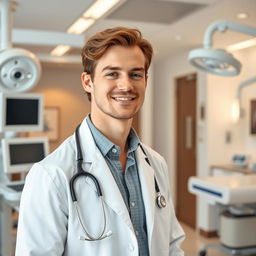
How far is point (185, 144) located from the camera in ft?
16.9

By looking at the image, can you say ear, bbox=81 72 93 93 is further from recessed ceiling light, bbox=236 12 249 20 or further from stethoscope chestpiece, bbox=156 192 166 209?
recessed ceiling light, bbox=236 12 249 20

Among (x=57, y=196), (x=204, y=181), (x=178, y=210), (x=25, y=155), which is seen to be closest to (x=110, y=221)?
(x=57, y=196)

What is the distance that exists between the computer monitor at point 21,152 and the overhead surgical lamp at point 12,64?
379 millimetres

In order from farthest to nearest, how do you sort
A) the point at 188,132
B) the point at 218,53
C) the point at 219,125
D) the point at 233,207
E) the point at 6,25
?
1. the point at 188,132
2. the point at 219,125
3. the point at 233,207
4. the point at 6,25
5. the point at 218,53

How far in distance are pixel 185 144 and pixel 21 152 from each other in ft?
9.75

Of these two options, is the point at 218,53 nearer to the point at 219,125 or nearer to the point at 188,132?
the point at 219,125

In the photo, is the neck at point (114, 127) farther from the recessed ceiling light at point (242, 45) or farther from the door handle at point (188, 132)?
the door handle at point (188, 132)

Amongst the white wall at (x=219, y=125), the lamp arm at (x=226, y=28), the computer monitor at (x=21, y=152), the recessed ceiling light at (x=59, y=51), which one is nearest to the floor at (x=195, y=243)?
the white wall at (x=219, y=125)

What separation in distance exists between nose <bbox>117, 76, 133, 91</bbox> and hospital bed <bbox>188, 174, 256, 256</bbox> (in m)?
2.12

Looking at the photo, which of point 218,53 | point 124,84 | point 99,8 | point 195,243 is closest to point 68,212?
point 124,84

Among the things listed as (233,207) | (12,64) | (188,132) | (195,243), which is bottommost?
(195,243)

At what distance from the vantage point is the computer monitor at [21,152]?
99.7 inches

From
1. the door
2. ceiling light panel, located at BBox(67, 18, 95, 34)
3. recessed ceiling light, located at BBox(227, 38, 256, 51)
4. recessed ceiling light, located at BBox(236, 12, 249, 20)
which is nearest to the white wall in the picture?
recessed ceiling light, located at BBox(227, 38, 256, 51)

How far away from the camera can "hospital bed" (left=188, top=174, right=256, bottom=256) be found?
3045mm
